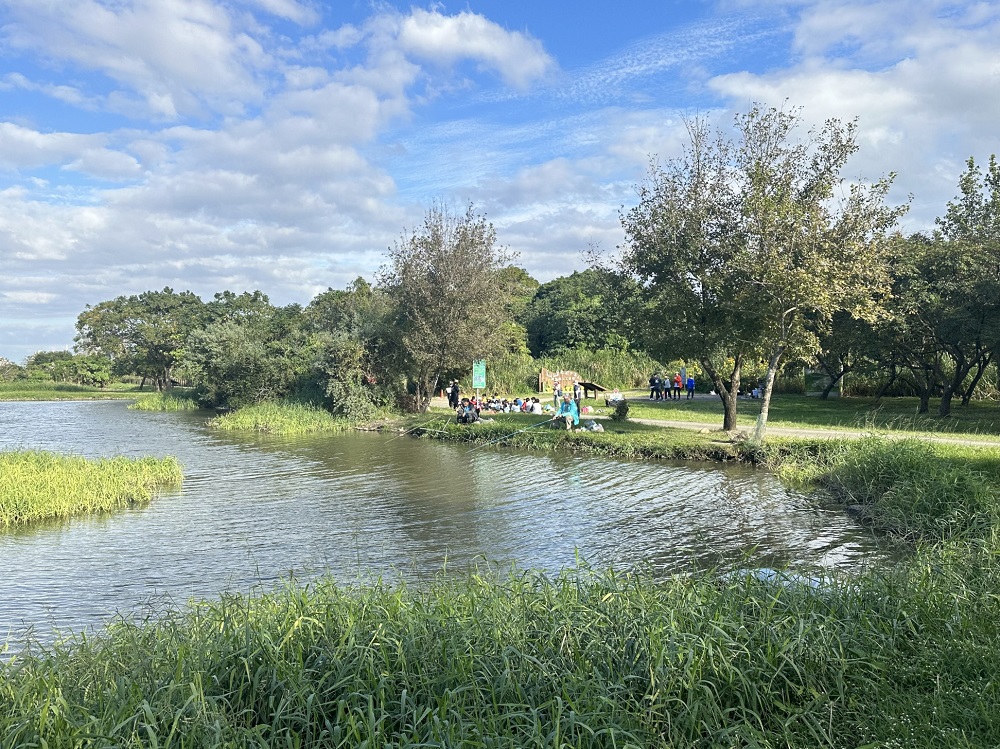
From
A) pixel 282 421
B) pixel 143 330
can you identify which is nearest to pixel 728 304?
pixel 282 421

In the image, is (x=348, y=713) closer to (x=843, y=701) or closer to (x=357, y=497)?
(x=843, y=701)

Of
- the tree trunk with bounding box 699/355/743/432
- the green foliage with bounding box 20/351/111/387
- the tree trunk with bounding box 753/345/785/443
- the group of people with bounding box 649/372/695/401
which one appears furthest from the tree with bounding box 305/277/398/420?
the green foliage with bounding box 20/351/111/387

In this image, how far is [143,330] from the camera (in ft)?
219

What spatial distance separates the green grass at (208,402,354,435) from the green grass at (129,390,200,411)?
14.4 metres

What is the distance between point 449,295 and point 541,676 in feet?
91.8

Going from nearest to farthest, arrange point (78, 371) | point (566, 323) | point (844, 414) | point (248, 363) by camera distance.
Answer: point (844, 414) < point (248, 363) < point (566, 323) < point (78, 371)

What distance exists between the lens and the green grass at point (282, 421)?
3194cm

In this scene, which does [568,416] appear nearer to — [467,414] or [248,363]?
[467,414]

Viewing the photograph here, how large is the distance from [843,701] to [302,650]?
3709mm

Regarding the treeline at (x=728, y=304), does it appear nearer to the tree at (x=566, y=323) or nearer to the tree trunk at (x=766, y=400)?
the tree trunk at (x=766, y=400)

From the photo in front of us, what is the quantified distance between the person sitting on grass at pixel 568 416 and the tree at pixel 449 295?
8654 mm

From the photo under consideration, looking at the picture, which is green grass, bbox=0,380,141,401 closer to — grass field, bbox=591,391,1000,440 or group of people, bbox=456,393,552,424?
group of people, bbox=456,393,552,424

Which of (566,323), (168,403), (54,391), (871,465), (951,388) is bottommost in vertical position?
(168,403)

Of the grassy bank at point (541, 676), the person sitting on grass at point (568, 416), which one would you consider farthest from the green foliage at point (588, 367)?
the grassy bank at point (541, 676)
